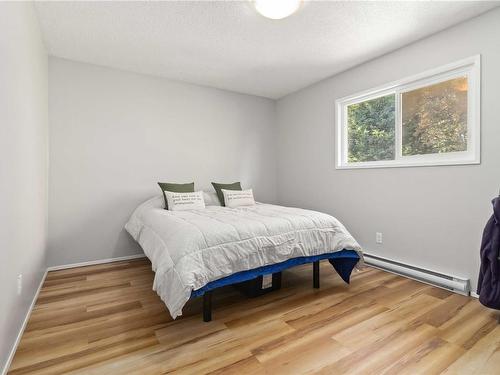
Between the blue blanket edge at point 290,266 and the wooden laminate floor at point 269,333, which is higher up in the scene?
the blue blanket edge at point 290,266

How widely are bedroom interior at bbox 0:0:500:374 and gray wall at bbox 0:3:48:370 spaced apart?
23 millimetres

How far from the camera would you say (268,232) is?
6.98 feet

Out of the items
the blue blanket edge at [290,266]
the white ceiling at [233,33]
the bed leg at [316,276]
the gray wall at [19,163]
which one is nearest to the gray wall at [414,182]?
the white ceiling at [233,33]

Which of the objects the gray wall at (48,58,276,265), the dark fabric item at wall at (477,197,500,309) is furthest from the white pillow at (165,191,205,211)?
the dark fabric item at wall at (477,197,500,309)

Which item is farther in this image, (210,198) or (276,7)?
(210,198)

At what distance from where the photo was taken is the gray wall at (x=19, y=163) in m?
1.33

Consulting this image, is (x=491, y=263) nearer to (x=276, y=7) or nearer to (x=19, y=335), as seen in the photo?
(x=276, y=7)

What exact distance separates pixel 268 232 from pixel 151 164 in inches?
84.7

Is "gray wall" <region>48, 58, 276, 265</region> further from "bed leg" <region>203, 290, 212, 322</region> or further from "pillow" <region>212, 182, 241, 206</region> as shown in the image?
"bed leg" <region>203, 290, 212, 322</region>

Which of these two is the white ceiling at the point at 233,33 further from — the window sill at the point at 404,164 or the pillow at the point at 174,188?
the pillow at the point at 174,188

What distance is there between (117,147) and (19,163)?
1734mm

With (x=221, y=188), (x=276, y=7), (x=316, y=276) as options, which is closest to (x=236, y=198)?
(x=221, y=188)

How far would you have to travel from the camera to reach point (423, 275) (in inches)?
101

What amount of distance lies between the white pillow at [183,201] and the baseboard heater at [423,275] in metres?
2.12
